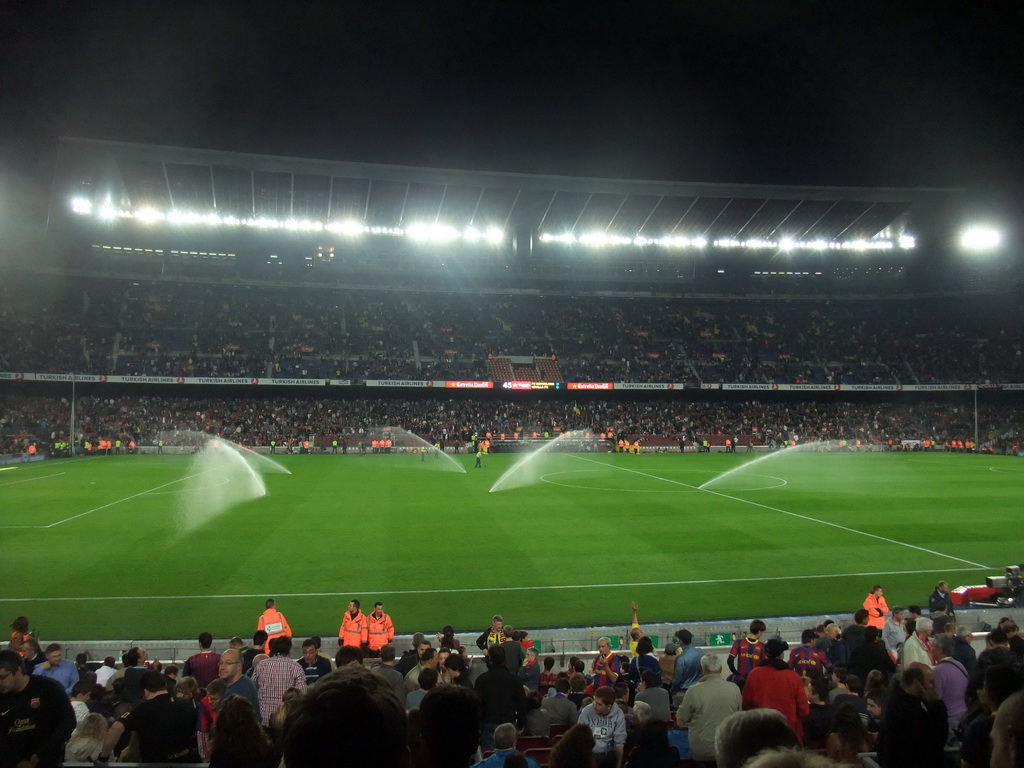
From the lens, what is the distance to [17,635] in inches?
340

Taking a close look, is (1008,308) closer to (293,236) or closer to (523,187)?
(523,187)

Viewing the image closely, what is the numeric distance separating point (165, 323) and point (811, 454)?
5635 centimetres

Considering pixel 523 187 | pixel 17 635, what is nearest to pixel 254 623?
pixel 17 635

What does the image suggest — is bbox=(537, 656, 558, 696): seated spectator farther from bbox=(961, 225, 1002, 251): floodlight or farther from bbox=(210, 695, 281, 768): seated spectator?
bbox=(961, 225, 1002, 251): floodlight

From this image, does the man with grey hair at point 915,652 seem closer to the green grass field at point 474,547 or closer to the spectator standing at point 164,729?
the green grass field at point 474,547

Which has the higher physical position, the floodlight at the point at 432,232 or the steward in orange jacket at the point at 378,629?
the floodlight at the point at 432,232

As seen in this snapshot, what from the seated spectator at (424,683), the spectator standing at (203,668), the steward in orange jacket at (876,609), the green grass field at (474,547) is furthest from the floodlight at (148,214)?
the steward in orange jacket at (876,609)

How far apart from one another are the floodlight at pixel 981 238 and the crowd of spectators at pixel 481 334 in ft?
19.9

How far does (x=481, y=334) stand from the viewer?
66250 millimetres

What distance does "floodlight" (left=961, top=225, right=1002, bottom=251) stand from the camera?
210ft

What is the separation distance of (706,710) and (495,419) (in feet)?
172

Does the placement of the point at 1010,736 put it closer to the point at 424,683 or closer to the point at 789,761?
the point at 789,761

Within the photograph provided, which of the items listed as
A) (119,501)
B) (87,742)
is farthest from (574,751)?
(119,501)

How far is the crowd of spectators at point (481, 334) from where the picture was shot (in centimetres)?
5528
